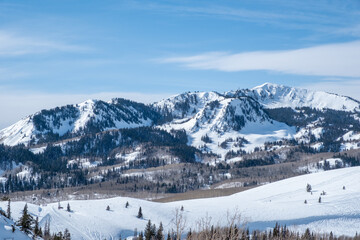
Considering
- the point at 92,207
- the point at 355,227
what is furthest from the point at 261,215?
the point at 92,207

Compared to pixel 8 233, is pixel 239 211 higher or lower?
lower

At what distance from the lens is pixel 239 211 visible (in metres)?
141

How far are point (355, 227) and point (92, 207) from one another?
91.4 meters

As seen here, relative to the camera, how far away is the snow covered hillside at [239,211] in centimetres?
11788

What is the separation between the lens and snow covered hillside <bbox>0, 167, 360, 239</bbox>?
387 ft

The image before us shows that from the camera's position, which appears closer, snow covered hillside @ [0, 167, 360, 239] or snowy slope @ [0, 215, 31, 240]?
snowy slope @ [0, 215, 31, 240]

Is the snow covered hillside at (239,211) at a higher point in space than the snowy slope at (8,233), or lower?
lower

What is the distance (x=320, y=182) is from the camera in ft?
567

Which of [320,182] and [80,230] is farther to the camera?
[320,182]

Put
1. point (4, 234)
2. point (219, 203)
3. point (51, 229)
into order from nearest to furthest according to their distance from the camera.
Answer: point (4, 234) → point (51, 229) → point (219, 203)

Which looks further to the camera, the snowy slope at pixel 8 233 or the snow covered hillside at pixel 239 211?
the snow covered hillside at pixel 239 211

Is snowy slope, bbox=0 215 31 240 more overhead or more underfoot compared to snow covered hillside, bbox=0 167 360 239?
more overhead

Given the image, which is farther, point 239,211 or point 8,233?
point 239,211

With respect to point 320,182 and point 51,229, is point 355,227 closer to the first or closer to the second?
point 320,182
